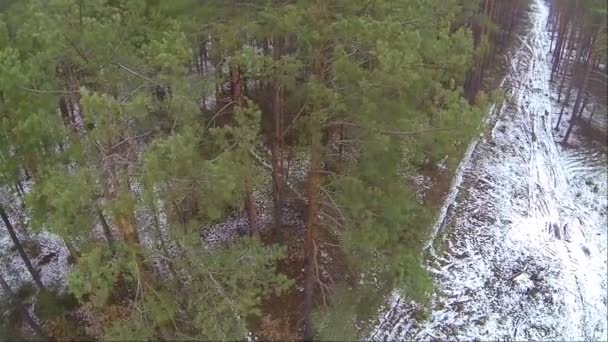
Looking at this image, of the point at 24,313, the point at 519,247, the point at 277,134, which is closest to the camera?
the point at 277,134

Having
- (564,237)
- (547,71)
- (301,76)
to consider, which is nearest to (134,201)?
(301,76)

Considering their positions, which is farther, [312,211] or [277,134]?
[277,134]

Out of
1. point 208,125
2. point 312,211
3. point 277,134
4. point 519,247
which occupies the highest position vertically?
point 208,125

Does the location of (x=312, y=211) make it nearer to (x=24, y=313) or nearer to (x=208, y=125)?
(x=208, y=125)

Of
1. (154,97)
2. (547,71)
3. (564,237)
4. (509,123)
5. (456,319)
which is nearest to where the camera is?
(154,97)

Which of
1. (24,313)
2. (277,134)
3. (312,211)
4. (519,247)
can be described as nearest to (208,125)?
(277,134)

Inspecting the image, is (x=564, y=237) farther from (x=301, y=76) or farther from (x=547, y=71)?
(x=547, y=71)

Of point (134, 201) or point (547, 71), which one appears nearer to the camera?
point (134, 201)

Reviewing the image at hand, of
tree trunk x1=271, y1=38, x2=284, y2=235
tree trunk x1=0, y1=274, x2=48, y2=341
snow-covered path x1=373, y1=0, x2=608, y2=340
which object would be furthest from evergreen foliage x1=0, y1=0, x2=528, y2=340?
snow-covered path x1=373, y1=0, x2=608, y2=340

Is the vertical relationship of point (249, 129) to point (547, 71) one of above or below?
above

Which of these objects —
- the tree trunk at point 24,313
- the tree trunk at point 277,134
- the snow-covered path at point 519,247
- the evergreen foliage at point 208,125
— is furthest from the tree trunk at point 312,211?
the tree trunk at point 24,313
